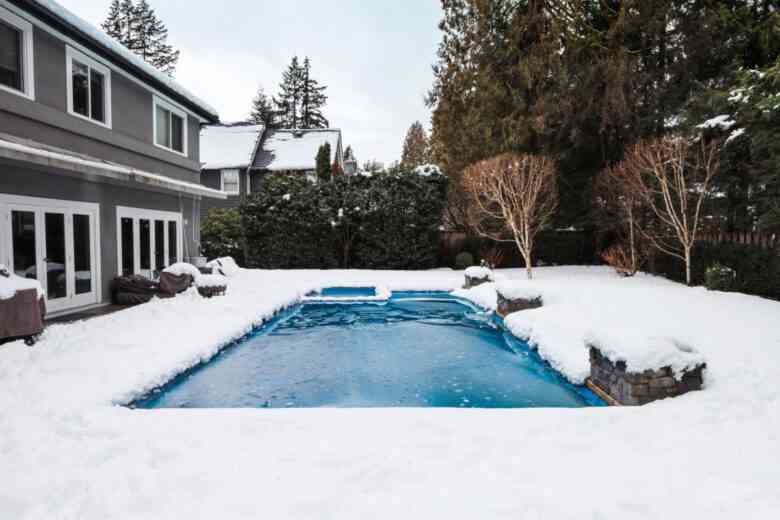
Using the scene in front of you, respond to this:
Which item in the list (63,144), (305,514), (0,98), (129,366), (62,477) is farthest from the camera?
(63,144)

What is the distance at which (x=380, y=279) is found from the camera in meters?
16.0

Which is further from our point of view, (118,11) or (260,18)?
(118,11)

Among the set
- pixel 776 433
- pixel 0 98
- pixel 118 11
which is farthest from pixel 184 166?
pixel 118 11

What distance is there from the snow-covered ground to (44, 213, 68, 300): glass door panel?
3.54 meters

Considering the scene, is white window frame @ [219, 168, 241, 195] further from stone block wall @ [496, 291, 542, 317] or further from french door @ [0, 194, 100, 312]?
stone block wall @ [496, 291, 542, 317]

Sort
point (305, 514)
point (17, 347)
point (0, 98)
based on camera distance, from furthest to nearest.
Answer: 1. point (0, 98)
2. point (17, 347)
3. point (305, 514)

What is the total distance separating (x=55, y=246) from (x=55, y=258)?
24 centimetres

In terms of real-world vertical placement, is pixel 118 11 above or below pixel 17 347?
above

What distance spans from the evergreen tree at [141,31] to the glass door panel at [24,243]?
114 feet

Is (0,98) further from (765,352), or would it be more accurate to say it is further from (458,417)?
(765,352)

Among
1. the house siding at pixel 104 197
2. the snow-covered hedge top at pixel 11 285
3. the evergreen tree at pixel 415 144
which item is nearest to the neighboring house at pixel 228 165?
the house siding at pixel 104 197

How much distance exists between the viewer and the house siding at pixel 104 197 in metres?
8.45

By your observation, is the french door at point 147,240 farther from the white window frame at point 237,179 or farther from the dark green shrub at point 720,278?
the dark green shrub at point 720,278

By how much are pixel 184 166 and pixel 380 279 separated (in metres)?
7.19
